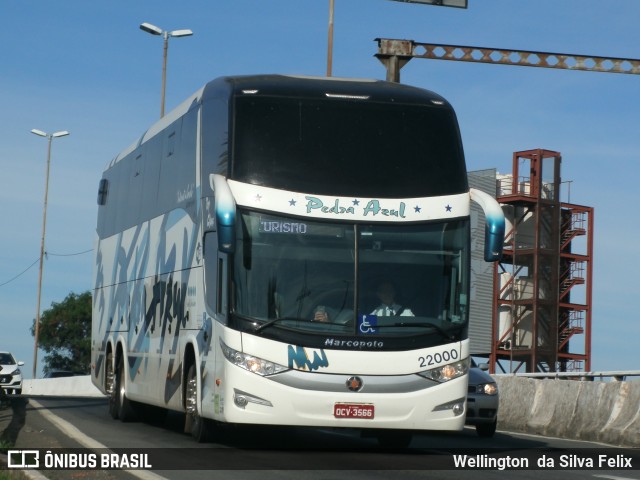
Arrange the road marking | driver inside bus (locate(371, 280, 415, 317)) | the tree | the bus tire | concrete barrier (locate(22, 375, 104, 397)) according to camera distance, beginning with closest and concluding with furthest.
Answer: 1. the road marking
2. driver inside bus (locate(371, 280, 415, 317))
3. the bus tire
4. concrete barrier (locate(22, 375, 104, 397))
5. the tree

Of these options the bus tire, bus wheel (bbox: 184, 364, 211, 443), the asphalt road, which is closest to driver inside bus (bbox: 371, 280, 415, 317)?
the asphalt road

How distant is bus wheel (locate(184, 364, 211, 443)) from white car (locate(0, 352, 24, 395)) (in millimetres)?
31431

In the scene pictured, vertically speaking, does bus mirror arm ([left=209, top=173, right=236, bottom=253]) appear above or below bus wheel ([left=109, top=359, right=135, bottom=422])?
above

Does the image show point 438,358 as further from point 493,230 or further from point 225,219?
point 225,219

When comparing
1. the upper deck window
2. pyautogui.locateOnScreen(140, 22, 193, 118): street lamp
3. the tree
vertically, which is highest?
pyautogui.locateOnScreen(140, 22, 193, 118): street lamp

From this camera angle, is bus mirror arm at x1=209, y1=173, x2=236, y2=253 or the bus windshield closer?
bus mirror arm at x1=209, y1=173, x2=236, y2=253

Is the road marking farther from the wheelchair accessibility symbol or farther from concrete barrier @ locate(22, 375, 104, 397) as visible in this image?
concrete barrier @ locate(22, 375, 104, 397)

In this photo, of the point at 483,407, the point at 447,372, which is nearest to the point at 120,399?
the point at 483,407

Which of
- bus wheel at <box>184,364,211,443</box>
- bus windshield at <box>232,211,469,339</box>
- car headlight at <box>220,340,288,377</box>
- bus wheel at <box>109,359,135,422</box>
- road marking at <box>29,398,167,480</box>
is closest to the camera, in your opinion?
road marking at <box>29,398,167,480</box>

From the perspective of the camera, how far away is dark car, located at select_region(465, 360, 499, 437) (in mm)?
20750

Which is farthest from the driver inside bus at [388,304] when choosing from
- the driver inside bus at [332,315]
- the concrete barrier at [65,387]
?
the concrete barrier at [65,387]

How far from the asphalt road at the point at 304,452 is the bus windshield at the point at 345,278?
4.80 ft

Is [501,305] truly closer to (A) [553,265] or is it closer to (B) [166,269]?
(A) [553,265]

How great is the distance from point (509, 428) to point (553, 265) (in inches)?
2112
